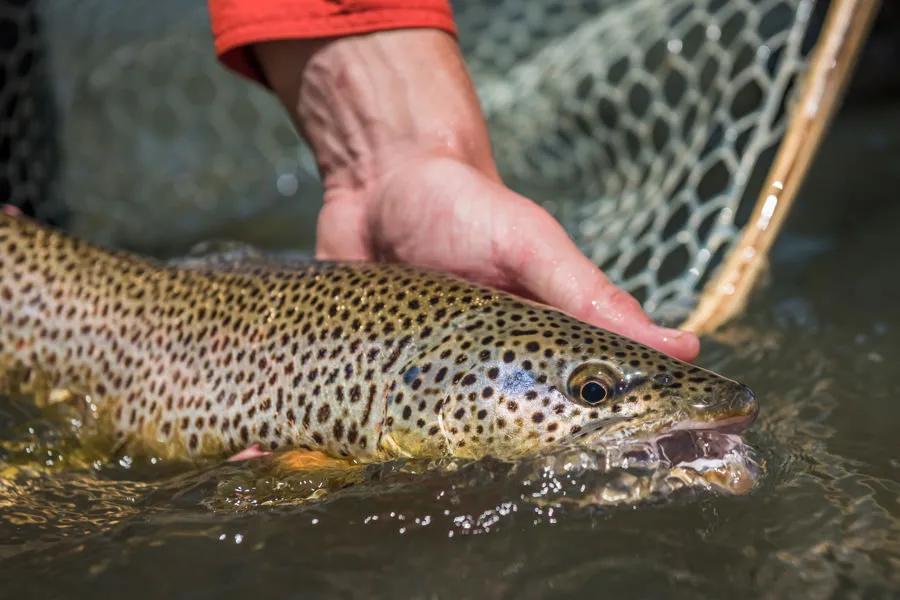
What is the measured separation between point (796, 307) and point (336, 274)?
203cm

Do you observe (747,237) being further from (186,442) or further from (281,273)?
(186,442)

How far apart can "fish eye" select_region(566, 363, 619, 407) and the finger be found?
304 mm

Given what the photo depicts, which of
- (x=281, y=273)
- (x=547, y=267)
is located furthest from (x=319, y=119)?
(x=547, y=267)

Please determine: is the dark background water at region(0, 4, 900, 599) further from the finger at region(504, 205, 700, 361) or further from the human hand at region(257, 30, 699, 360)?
the human hand at region(257, 30, 699, 360)

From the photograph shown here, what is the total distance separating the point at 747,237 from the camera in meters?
3.61

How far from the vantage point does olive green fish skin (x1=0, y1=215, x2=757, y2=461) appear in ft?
7.80

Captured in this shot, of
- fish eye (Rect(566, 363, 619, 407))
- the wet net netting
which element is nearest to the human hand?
fish eye (Rect(566, 363, 619, 407))

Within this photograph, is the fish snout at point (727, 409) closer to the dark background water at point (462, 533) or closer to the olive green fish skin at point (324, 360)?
the olive green fish skin at point (324, 360)

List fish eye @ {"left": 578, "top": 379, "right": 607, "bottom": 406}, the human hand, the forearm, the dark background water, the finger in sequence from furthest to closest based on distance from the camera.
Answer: the forearm, the human hand, the finger, fish eye @ {"left": 578, "top": 379, "right": 607, "bottom": 406}, the dark background water

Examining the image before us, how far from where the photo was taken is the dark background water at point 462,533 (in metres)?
2.11

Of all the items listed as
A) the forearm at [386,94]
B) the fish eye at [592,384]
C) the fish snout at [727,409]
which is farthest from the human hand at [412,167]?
the fish snout at [727,409]

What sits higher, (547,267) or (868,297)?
(547,267)

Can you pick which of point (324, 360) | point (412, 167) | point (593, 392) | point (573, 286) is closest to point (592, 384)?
point (593, 392)

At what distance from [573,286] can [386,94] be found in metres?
1.17
